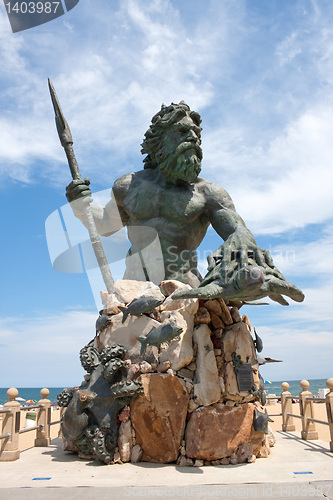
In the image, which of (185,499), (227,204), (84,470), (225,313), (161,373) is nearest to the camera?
(185,499)

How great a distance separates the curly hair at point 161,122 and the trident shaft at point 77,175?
0.95 meters

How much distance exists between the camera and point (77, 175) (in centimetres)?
523

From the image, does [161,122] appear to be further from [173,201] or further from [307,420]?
[307,420]

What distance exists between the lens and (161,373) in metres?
4.29

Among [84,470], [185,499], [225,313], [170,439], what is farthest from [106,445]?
[225,313]

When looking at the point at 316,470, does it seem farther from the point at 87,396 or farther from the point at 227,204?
the point at 227,204

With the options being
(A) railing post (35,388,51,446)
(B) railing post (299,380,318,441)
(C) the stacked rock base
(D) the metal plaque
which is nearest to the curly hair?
(C) the stacked rock base

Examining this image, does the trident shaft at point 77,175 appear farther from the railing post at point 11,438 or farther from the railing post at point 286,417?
the railing post at point 286,417

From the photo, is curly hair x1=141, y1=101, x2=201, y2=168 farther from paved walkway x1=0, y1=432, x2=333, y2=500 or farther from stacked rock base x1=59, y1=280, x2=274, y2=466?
paved walkway x1=0, y1=432, x2=333, y2=500

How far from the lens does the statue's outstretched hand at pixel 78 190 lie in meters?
5.10

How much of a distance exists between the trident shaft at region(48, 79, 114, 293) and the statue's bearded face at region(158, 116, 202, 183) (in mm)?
1099

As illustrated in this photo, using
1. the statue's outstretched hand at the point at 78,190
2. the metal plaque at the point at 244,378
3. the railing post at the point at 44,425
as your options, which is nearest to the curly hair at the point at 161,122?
the statue's outstretched hand at the point at 78,190

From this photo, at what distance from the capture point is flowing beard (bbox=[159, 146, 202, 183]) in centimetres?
498

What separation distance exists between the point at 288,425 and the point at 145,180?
5.00m
